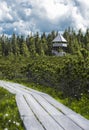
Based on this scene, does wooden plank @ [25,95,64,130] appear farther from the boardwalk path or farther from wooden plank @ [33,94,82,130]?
wooden plank @ [33,94,82,130]

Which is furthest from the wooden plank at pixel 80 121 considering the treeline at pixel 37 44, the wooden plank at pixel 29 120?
the treeline at pixel 37 44

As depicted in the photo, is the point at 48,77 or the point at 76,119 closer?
the point at 76,119

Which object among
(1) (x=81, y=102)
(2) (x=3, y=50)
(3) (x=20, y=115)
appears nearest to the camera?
(3) (x=20, y=115)

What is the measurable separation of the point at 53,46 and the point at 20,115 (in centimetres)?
10387

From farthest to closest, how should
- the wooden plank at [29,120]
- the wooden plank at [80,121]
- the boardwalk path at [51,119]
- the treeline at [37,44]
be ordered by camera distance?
the treeline at [37,44] → the wooden plank at [80,121] → the boardwalk path at [51,119] → the wooden plank at [29,120]

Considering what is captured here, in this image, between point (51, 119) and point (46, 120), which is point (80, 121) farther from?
point (46, 120)

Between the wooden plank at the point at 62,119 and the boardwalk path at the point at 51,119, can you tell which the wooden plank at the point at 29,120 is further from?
the wooden plank at the point at 62,119

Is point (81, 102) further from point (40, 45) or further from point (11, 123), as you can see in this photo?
point (40, 45)

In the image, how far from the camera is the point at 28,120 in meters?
11.6

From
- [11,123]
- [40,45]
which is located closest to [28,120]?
[11,123]

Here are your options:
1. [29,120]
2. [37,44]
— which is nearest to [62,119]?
[29,120]

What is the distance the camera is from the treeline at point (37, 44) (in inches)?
4344

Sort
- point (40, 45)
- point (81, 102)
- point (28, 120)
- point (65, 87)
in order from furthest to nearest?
point (40, 45) < point (65, 87) < point (81, 102) < point (28, 120)

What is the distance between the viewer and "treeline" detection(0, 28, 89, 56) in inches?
4344
